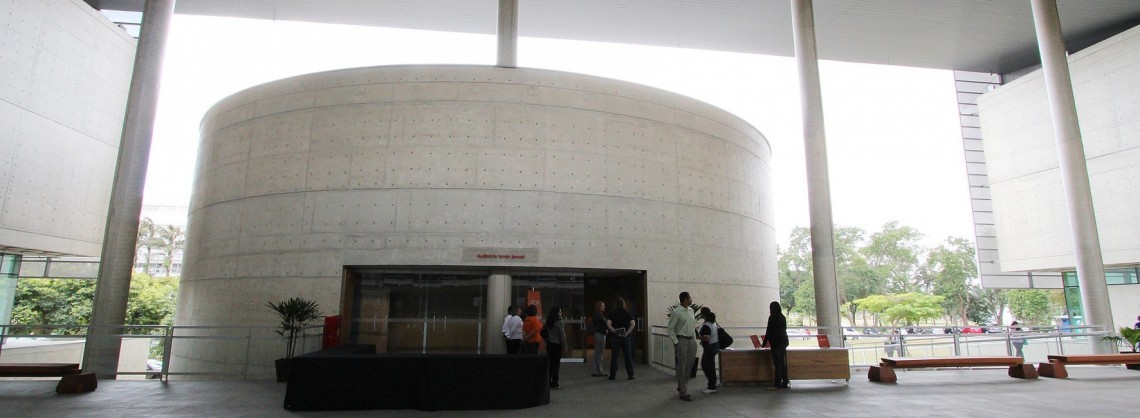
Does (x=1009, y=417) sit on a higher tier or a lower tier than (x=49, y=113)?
lower

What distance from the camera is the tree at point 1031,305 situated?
4669cm

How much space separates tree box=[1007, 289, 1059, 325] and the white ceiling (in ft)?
99.0

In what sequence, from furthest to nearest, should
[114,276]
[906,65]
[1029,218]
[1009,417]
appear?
1. [906,65]
2. [1029,218]
3. [114,276]
4. [1009,417]

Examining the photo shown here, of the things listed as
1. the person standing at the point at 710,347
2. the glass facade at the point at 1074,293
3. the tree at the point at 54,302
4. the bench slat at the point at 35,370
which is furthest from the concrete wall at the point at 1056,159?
the tree at the point at 54,302

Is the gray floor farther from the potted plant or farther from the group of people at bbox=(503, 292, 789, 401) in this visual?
the potted plant

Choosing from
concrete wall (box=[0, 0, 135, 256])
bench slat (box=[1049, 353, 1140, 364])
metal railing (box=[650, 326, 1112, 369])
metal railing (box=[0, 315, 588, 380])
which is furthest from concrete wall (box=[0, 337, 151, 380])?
bench slat (box=[1049, 353, 1140, 364])

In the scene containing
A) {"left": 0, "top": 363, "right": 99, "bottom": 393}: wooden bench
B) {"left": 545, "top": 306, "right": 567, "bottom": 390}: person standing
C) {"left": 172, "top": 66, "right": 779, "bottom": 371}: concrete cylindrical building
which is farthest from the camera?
{"left": 172, "top": 66, "right": 779, "bottom": 371}: concrete cylindrical building

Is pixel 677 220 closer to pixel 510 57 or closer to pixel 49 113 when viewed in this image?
pixel 510 57

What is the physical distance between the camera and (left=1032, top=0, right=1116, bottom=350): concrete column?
16.3m

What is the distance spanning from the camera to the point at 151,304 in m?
39.0

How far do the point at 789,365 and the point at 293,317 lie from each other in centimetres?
1005

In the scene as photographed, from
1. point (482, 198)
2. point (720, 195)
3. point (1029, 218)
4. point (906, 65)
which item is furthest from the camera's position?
point (906, 65)

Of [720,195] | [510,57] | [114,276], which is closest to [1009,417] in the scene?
[720,195]

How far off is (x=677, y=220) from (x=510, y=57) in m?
6.67
